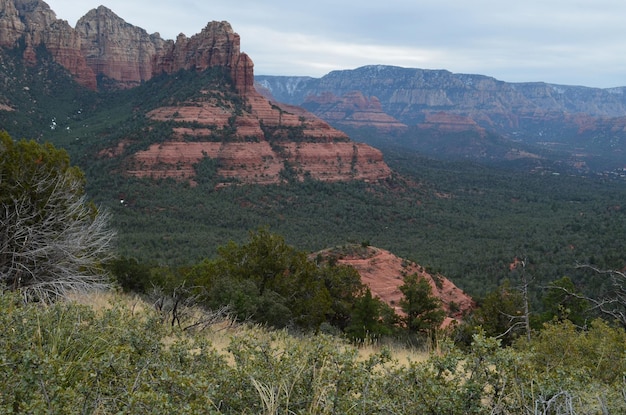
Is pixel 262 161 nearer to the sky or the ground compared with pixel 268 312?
nearer to the ground

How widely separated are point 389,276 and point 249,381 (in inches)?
1065

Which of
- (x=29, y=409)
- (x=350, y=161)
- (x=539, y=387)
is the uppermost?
(x=29, y=409)

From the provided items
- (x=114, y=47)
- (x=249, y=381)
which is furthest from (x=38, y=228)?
(x=114, y=47)

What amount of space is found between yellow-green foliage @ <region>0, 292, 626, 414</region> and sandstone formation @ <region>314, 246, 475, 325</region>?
23155 millimetres

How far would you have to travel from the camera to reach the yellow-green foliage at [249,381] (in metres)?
3.21

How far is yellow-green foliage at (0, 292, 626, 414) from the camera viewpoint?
3211mm

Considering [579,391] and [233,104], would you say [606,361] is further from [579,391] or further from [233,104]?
[233,104]

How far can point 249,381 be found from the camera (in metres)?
3.77

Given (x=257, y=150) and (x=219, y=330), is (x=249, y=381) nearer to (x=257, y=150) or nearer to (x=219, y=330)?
(x=219, y=330)

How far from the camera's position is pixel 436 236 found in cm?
5475

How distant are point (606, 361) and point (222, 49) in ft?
300

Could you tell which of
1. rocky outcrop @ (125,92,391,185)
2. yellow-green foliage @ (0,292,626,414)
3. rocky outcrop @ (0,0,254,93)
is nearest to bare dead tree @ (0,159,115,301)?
yellow-green foliage @ (0,292,626,414)

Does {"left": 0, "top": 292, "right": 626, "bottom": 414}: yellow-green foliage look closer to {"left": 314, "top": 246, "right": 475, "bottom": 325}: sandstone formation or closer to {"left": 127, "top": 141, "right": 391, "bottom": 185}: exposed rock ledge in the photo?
{"left": 314, "top": 246, "right": 475, "bottom": 325}: sandstone formation

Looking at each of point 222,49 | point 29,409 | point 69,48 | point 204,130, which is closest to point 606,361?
point 29,409
